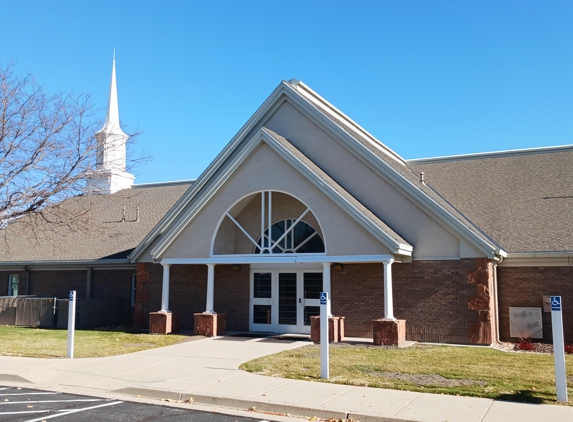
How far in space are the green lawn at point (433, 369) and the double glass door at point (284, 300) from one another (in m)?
3.51

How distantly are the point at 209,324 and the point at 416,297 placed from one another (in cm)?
632

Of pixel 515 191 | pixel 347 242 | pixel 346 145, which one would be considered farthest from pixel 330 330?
pixel 515 191

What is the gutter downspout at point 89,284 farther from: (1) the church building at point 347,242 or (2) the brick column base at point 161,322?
(2) the brick column base at point 161,322

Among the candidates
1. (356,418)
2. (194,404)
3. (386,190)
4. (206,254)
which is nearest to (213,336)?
(206,254)

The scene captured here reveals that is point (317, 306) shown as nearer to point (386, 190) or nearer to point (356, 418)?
point (386, 190)

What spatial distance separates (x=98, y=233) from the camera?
2544 cm

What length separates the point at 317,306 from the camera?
61.7ft

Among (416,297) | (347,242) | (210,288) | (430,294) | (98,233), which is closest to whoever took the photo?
(347,242)

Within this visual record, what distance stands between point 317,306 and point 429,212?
459 cm

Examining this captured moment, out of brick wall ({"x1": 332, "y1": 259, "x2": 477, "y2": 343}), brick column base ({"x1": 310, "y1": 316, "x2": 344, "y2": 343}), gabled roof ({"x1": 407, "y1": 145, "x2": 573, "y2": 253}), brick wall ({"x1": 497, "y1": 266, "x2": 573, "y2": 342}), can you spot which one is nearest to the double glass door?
brick wall ({"x1": 332, "y1": 259, "x2": 477, "y2": 343})

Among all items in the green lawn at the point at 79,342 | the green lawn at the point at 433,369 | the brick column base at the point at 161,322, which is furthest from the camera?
the brick column base at the point at 161,322

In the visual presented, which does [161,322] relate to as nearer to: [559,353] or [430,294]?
[430,294]

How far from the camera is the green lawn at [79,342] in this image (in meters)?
15.0

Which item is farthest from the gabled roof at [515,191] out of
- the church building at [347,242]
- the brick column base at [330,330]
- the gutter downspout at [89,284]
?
the gutter downspout at [89,284]
